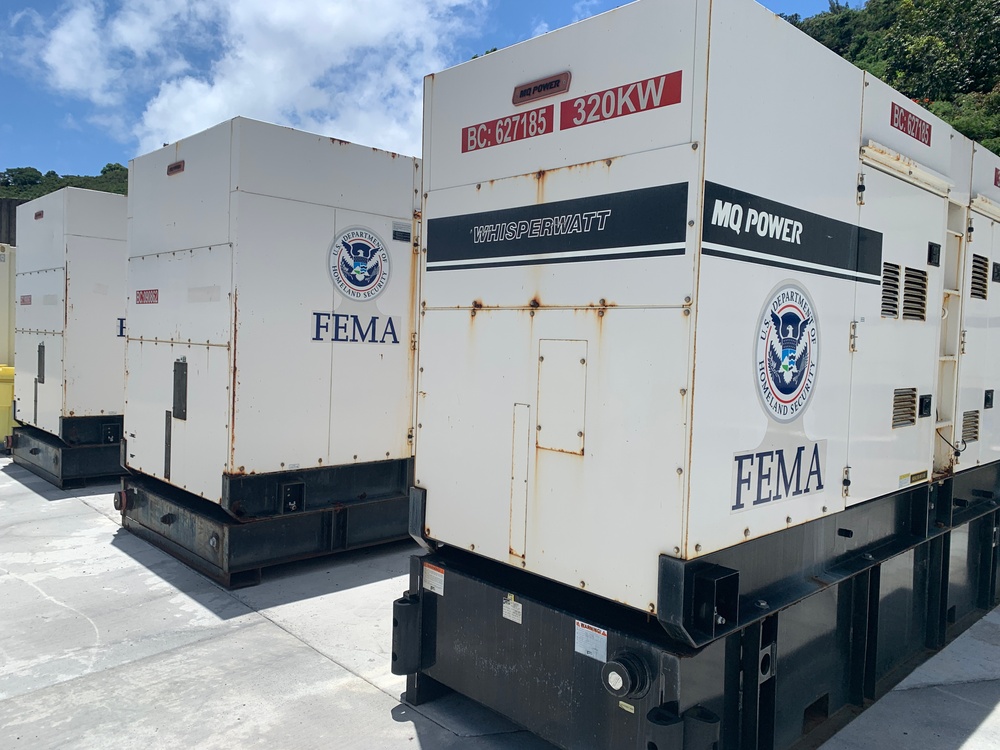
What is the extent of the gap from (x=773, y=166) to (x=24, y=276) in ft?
30.6

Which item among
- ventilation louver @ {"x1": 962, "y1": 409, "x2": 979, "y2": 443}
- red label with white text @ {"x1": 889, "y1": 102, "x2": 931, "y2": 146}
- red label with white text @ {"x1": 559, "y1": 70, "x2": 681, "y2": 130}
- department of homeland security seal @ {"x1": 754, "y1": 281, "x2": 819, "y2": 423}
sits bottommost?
ventilation louver @ {"x1": 962, "y1": 409, "x2": 979, "y2": 443}

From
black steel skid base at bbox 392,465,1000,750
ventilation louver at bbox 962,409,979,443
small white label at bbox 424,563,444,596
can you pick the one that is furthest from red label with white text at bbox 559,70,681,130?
ventilation louver at bbox 962,409,979,443

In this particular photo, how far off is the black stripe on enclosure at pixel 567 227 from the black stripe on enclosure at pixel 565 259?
0.08 feet

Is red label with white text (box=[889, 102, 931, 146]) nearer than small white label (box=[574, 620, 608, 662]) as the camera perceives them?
No

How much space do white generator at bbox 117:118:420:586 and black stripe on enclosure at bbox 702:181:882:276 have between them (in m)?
3.70

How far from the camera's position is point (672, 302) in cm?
248

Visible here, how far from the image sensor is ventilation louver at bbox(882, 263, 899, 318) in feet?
11.5

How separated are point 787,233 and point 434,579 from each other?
6.94ft

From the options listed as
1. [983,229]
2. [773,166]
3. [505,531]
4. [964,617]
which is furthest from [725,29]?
[964,617]

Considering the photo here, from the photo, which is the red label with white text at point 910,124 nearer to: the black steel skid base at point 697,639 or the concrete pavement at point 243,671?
the black steel skid base at point 697,639

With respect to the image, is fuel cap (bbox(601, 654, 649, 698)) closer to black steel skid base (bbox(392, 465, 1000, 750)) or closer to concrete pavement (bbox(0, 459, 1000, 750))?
black steel skid base (bbox(392, 465, 1000, 750))

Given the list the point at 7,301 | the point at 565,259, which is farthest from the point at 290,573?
the point at 7,301

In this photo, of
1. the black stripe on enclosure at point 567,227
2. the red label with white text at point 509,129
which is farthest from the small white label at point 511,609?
the red label with white text at point 509,129

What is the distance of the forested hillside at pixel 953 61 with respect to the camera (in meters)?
15.6
